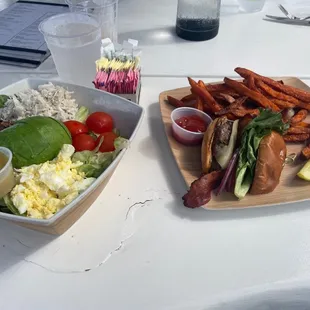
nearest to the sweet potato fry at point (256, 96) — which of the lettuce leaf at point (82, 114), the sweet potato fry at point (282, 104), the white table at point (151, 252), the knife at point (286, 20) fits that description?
the sweet potato fry at point (282, 104)

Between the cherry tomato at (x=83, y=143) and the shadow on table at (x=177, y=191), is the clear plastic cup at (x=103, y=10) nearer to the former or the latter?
the shadow on table at (x=177, y=191)

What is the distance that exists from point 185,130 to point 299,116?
10.3 inches

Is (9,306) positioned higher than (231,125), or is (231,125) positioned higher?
(231,125)

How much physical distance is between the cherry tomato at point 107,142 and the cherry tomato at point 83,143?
0.04 feet

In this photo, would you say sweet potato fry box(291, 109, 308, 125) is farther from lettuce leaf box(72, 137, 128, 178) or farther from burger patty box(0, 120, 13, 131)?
burger patty box(0, 120, 13, 131)

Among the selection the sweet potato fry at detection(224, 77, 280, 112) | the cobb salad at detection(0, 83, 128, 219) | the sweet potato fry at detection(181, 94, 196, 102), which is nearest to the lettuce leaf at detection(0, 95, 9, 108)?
the cobb salad at detection(0, 83, 128, 219)

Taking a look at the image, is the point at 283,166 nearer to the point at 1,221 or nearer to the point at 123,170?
the point at 123,170

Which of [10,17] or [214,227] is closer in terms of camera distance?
[214,227]

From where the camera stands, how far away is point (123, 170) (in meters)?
0.73

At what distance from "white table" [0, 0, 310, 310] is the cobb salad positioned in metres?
0.06

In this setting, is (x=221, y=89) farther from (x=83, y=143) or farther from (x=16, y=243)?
(x=16, y=243)

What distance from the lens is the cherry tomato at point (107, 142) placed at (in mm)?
713

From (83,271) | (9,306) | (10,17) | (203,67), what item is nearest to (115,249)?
(83,271)

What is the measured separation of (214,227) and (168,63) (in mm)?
608
